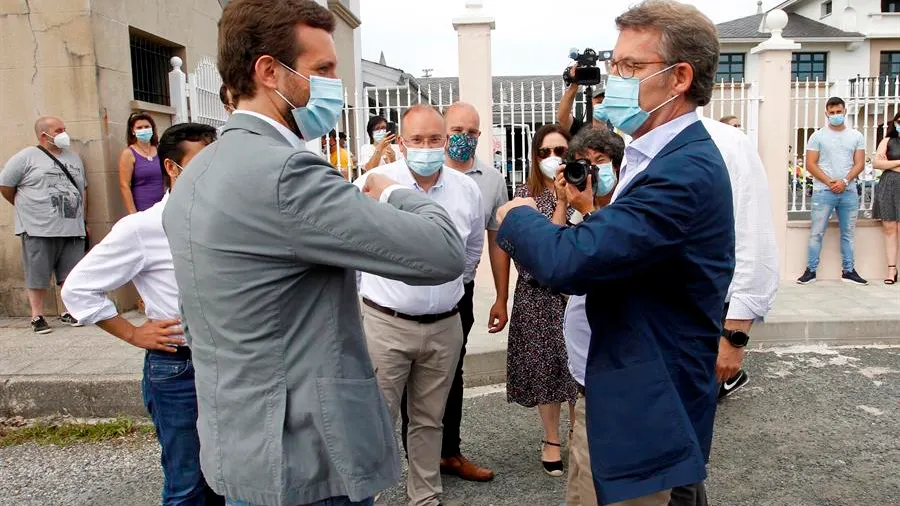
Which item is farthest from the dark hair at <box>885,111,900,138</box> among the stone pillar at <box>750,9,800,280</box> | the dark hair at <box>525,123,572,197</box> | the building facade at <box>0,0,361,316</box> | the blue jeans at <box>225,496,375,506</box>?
the blue jeans at <box>225,496,375,506</box>

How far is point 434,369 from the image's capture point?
3.58 m

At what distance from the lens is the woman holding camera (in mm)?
3996

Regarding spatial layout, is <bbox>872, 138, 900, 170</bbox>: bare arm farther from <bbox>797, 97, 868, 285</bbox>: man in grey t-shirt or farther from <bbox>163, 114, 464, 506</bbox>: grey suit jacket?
<bbox>163, 114, 464, 506</bbox>: grey suit jacket

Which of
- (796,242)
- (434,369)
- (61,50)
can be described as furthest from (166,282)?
(796,242)

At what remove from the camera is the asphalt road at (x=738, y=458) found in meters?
3.69

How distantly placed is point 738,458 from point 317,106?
3324mm

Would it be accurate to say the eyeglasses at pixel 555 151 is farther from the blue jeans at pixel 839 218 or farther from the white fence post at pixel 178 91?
the blue jeans at pixel 839 218

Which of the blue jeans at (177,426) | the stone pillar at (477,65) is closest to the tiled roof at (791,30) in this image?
the stone pillar at (477,65)

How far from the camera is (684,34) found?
6.56 feet

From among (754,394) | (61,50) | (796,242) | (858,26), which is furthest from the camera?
(858,26)

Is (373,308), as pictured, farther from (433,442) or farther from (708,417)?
(708,417)

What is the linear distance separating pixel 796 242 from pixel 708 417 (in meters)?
7.48

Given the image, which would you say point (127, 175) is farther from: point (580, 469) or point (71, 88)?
point (580, 469)

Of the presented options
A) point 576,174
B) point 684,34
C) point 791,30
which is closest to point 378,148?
point 576,174
